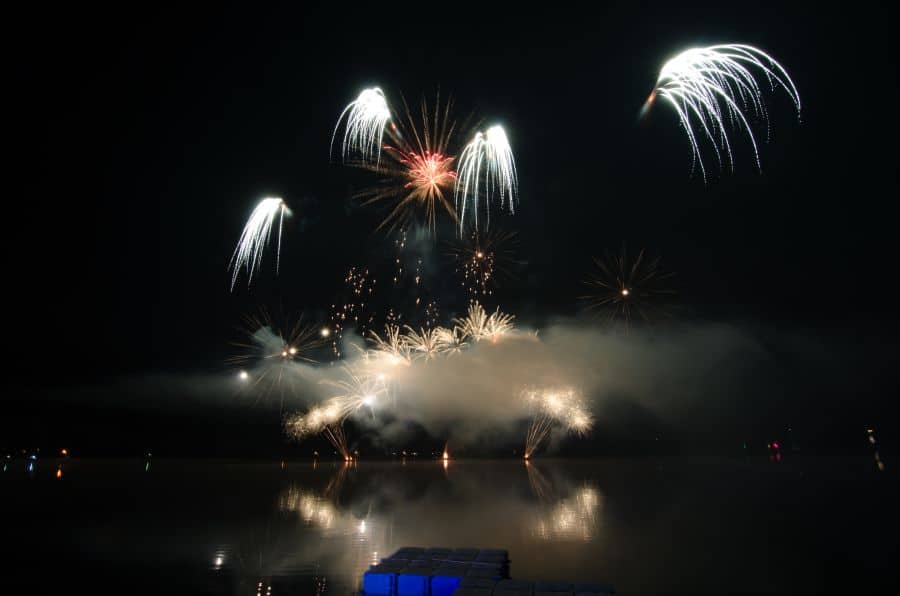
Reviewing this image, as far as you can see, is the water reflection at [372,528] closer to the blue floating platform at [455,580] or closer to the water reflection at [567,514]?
the water reflection at [567,514]

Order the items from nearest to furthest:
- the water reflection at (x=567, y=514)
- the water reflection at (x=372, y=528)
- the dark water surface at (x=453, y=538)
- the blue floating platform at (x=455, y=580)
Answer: the blue floating platform at (x=455, y=580) < the dark water surface at (x=453, y=538) < the water reflection at (x=372, y=528) < the water reflection at (x=567, y=514)

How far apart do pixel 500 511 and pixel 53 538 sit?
14.7m

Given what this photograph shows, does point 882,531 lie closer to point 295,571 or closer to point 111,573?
point 295,571

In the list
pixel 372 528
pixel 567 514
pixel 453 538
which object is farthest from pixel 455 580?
pixel 567 514

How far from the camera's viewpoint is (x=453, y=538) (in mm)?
15352

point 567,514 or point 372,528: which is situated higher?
point 567,514

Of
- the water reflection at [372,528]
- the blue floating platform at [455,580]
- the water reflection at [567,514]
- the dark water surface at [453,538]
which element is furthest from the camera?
the water reflection at [567,514]

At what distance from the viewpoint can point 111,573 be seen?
11.9m

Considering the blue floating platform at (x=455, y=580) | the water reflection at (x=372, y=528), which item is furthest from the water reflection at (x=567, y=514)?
the blue floating platform at (x=455, y=580)

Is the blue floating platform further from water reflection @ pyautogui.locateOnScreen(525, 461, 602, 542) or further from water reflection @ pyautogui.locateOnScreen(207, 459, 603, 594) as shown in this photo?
water reflection @ pyautogui.locateOnScreen(525, 461, 602, 542)

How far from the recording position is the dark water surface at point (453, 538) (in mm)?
11398

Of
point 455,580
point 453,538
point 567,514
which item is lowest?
point 455,580

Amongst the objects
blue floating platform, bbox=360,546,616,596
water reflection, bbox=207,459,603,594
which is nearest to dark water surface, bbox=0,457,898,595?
water reflection, bbox=207,459,603,594

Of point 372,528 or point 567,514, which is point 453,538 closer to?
point 372,528
